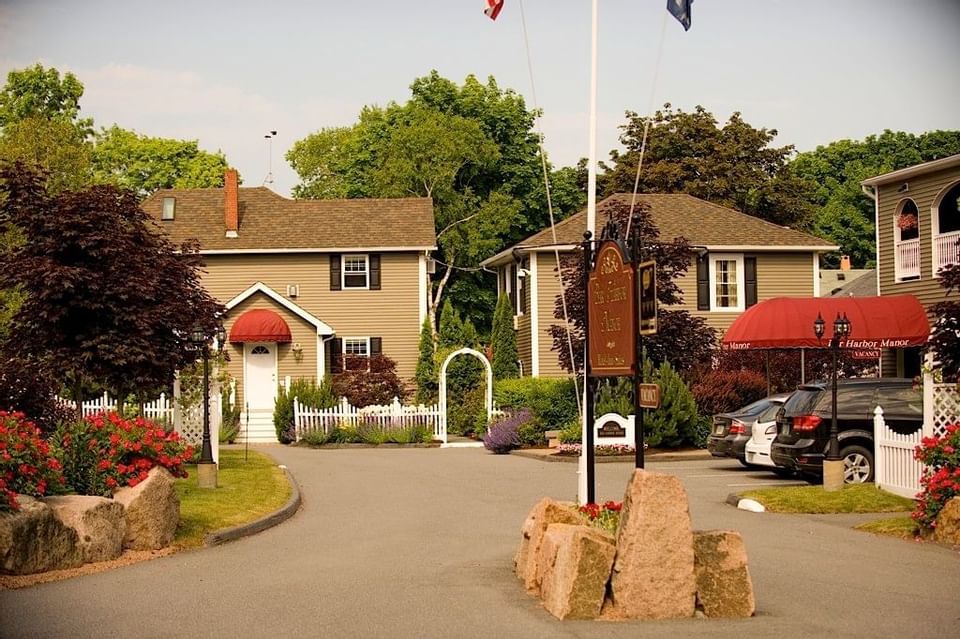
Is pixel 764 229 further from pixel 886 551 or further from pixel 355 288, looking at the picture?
pixel 886 551

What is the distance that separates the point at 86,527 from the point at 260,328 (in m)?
27.9

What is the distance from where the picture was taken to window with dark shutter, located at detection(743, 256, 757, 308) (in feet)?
142

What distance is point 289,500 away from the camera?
2073 centimetres

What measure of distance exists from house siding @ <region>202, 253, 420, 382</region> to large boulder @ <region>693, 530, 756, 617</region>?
34261mm

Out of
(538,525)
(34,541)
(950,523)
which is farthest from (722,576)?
(34,541)

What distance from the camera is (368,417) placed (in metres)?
37.8

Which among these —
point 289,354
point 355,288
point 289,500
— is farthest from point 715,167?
point 289,500

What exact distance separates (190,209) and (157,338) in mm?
24234

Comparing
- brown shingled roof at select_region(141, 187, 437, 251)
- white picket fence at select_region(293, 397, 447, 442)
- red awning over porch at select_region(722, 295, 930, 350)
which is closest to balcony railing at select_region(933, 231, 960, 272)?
red awning over porch at select_region(722, 295, 930, 350)

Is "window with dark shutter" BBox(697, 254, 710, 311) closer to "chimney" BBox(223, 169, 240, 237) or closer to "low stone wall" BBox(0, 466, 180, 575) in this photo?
"chimney" BBox(223, 169, 240, 237)

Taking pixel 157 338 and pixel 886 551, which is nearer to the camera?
pixel 886 551

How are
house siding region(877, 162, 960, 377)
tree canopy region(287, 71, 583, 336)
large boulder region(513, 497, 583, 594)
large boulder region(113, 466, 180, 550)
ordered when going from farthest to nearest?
1. tree canopy region(287, 71, 583, 336)
2. house siding region(877, 162, 960, 377)
3. large boulder region(113, 466, 180, 550)
4. large boulder region(513, 497, 583, 594)

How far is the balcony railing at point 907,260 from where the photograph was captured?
3306cm

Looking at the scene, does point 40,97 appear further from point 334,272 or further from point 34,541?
point 34,541
